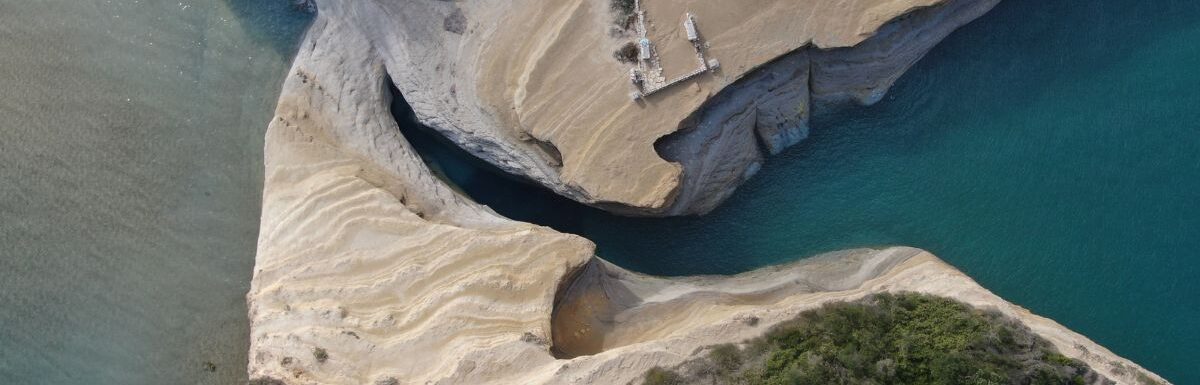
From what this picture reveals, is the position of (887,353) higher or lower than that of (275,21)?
lower

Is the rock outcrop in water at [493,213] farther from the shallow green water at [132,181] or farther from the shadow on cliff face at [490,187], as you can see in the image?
the shallow green water at [132,181]

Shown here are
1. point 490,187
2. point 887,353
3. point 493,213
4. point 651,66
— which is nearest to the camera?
point 887,353

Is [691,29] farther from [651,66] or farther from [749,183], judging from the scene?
[749,183]

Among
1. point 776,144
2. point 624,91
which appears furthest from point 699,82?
point 776,144

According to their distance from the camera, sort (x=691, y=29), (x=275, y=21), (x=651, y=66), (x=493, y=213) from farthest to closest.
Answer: (x=275, y=21)
(x=493, y=213)
(x=651, y=66)
(x=691, y=29)

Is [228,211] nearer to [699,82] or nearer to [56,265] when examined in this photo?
[56,265]

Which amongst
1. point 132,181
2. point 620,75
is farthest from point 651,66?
point 132,181

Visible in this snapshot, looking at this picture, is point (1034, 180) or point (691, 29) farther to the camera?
point (1034, 180)
